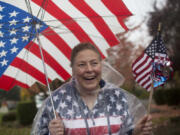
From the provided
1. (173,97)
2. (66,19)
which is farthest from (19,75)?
(173,97)

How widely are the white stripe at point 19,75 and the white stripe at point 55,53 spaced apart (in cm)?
36

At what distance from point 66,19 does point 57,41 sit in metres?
0.28

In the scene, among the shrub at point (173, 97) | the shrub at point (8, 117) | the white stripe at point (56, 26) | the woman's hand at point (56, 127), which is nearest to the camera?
the woman's hand at point (56, 127)

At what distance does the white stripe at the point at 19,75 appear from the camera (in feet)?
8.77

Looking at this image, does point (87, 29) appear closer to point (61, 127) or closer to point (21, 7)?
point (21, 7)

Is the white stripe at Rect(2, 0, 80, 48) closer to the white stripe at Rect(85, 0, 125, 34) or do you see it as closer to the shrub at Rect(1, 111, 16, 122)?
the white stripe at Rect(85, 0, 125, 34)

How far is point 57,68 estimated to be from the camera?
9.27 feet

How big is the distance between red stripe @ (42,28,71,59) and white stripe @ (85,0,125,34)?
513mm

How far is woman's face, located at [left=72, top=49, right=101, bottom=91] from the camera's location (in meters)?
2.07

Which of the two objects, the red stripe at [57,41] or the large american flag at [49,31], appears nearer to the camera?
the large american flag at [49,31]

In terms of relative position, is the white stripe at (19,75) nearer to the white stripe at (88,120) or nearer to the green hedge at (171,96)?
the white stripe at (88,120)

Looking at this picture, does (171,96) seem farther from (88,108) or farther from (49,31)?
(88,108)

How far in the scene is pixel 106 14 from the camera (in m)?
2.62

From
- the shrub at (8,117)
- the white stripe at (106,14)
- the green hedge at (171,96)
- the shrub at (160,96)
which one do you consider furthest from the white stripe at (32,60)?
the shrub at (160,96)
